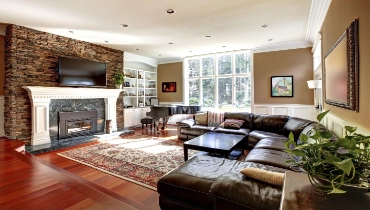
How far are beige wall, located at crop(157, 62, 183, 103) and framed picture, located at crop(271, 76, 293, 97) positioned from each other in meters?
3.60

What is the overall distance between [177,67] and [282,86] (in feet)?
13.6

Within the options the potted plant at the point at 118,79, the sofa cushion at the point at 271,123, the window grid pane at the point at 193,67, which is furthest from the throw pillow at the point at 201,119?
the potted plant at the point at 118,79

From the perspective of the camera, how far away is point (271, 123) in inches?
180

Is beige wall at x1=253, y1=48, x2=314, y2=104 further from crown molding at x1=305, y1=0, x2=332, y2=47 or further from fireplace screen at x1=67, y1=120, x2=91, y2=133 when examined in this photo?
fireplace screen at x1=67, y1=120, x2=91, y2=133

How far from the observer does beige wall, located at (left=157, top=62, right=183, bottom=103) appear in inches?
319

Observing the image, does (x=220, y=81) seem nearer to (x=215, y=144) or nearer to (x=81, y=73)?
(x=215, y=144)

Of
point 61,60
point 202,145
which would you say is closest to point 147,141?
point 202,145

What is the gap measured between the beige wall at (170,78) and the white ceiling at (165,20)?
229 cm

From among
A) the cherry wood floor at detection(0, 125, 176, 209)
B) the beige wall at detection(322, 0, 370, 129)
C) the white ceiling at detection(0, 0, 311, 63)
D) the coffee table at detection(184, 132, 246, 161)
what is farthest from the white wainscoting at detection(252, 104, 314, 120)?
the cherry wood floor at detection(0, 125, 176, 209)

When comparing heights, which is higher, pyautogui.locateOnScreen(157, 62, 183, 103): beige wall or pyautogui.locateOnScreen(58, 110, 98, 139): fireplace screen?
pyautogui.locateOnScreen(157, 62, 183, 103): beige wall

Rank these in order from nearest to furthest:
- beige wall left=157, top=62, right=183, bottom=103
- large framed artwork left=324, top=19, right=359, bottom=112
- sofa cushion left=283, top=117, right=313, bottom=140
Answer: large framed artwork left=324, top=19, right=359, bottom=112 → sofa cushion left=283, top=117, right=313, bottom=140 → beige wall left=157, top=62, right=183, bottom=103

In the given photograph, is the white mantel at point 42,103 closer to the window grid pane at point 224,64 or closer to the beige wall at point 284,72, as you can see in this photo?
the window grid pane at point 224,64

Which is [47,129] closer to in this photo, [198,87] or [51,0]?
[51,0]

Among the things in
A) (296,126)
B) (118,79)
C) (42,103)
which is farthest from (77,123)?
(296,126)
